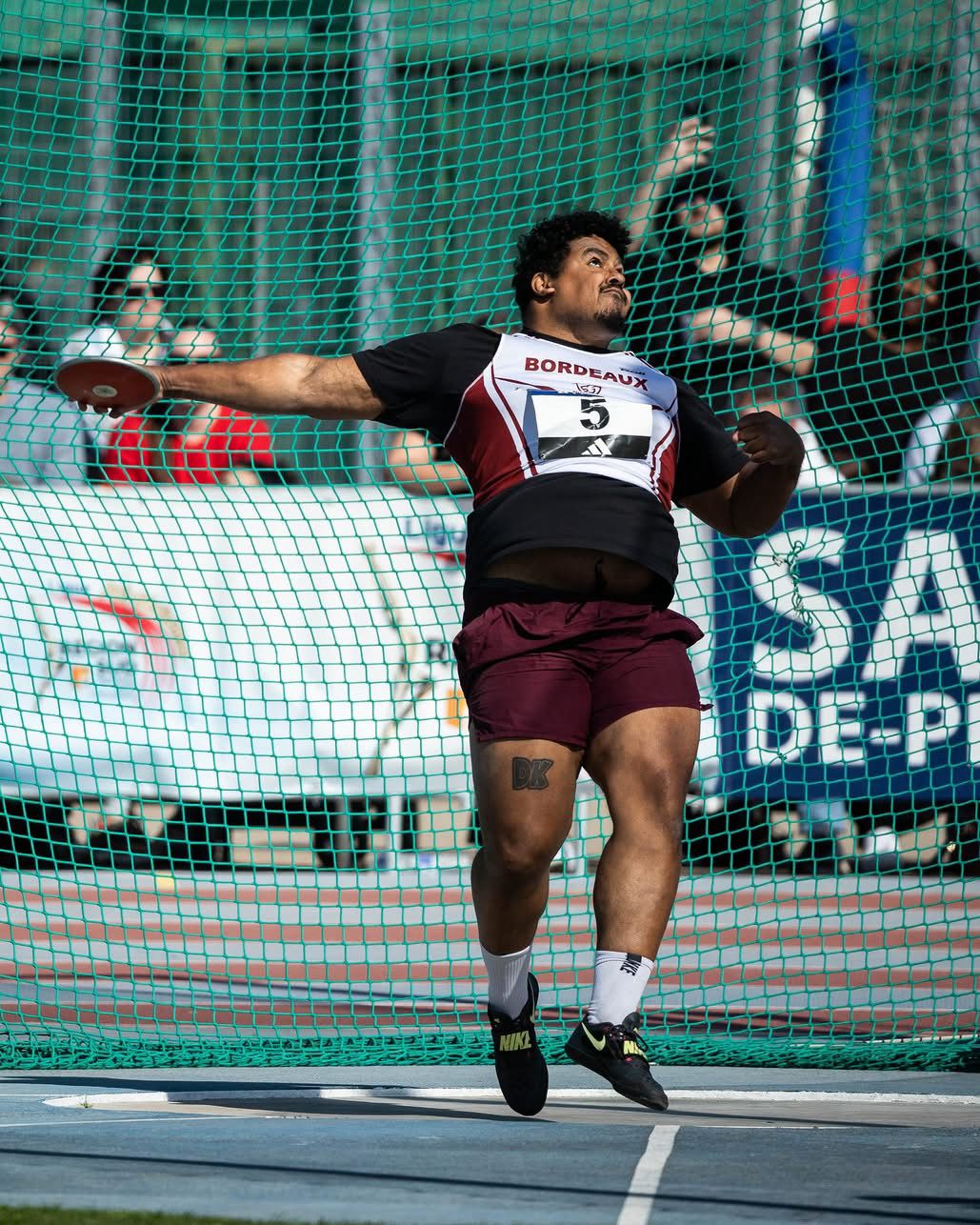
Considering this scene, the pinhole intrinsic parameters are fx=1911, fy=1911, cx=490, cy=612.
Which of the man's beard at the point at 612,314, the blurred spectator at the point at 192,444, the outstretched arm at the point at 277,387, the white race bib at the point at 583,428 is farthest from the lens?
the blurred spectator at the point at 192,444

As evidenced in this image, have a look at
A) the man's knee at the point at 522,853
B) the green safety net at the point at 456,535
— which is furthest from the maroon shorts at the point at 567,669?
the green safety net at the point at 456,535

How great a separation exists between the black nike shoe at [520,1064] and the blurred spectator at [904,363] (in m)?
3.66

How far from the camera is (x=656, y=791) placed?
3.82 metres

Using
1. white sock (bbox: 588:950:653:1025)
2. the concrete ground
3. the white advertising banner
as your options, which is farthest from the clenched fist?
the white advertising banner

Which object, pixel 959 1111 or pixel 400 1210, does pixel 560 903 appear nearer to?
pixel 959 1111

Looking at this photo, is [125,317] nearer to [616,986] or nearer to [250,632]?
[250,632]

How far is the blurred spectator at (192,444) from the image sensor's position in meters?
8.08

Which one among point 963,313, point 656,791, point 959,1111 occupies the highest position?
point 963,313

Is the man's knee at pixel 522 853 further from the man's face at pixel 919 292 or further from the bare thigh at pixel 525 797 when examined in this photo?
the man's face at pixel 919 292

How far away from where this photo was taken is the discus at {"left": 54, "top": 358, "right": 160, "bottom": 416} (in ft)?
12.4

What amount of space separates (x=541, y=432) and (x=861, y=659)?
4.50 metres

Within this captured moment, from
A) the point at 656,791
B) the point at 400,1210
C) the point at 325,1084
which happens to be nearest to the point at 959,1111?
the point at 656,791

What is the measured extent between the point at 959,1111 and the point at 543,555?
158 cm

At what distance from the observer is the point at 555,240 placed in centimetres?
427
